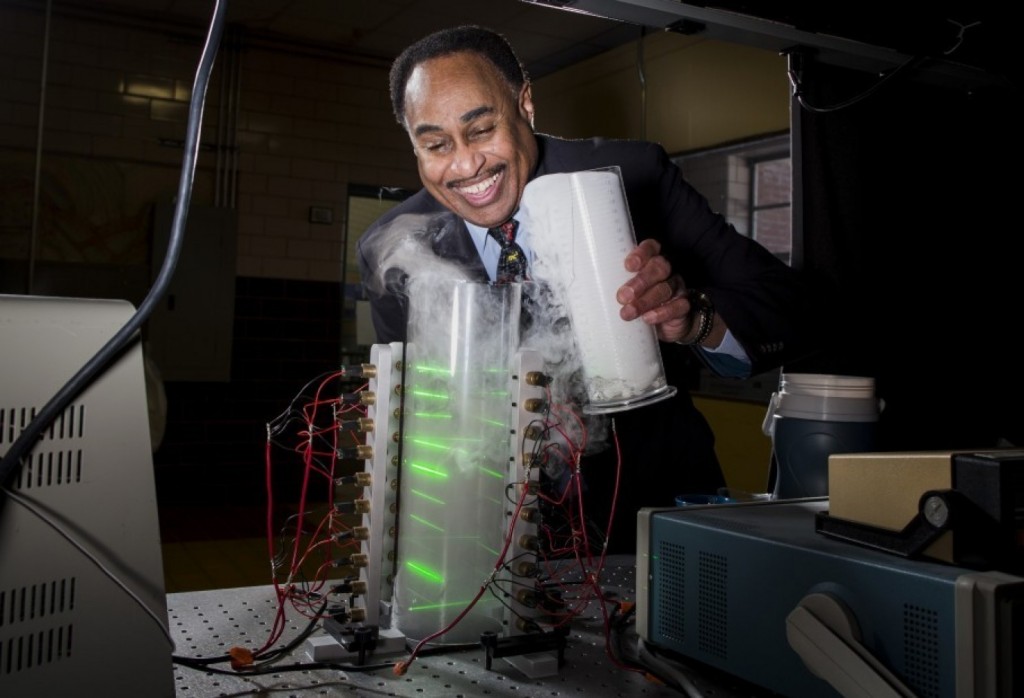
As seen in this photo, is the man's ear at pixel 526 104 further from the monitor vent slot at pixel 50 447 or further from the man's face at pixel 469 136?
the monitor vent slot at pixel 50 447

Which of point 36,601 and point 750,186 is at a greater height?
point 750,186

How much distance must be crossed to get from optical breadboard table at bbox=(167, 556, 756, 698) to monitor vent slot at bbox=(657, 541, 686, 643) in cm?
6

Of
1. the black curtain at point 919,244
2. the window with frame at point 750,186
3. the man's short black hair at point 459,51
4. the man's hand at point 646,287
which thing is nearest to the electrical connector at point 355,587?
the man's hand at point 646,287

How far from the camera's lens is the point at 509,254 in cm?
142

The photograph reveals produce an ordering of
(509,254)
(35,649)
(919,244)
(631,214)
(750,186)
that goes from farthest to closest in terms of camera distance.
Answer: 1. (750,186)
2. (919,244)
3. (631,214)
4. (509,254)
5. (35,649)

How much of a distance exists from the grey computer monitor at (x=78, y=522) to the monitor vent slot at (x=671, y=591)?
58 centimetres

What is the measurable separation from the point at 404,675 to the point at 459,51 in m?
1.04

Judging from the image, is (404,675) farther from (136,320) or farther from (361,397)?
(136,320)

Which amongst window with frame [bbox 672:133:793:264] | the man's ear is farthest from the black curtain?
window with frame [bbox 672:133:793:264]

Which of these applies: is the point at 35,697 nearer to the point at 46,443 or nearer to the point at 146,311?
the point at 46,443

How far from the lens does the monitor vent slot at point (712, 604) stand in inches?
37.6

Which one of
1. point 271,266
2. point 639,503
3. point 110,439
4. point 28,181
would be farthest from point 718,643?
point 28,181

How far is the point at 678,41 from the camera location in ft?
8.08

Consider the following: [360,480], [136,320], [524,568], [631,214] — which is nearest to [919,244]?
[631,214]
